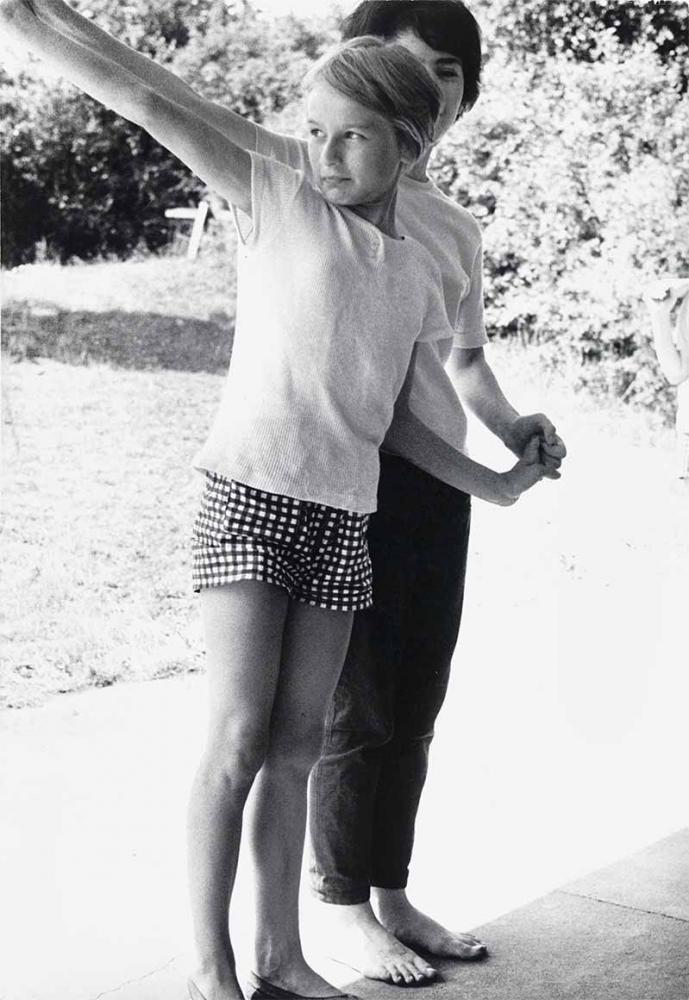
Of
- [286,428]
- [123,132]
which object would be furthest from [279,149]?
[123,132]

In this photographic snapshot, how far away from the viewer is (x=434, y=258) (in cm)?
189

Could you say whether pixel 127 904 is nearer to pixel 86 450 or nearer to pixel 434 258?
pixel 434 258

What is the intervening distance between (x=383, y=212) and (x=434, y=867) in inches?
48.9

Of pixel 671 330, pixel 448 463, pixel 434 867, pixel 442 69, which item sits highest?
pixel 671 330

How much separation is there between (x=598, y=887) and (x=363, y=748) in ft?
2.19

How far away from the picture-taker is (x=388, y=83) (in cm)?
166

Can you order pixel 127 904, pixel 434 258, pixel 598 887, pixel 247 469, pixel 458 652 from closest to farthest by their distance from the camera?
pixel 247 469 → pixel 434 258 → pixel 127 904 → pixel 598 887 → pixel 458 652

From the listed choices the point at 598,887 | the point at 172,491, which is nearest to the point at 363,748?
the point at 598,887

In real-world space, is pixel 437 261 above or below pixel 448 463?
above

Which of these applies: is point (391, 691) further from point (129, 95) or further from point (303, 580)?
point (129, 95)

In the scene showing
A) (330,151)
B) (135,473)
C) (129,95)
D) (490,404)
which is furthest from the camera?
(135,473)

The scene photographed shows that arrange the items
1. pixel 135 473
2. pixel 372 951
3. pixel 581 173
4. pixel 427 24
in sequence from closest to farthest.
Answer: pixel 427 24
pixel 372 951
pixel 135 473
pixel 581 173

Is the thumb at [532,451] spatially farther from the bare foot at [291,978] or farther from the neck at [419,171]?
the bare foot at [291,978]

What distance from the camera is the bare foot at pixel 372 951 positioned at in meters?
1.96
